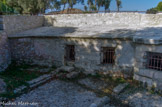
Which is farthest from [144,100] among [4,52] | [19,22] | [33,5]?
[33,5]

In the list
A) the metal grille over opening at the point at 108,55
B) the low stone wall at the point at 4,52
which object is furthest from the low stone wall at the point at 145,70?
the low stone wall at the point at 4,52

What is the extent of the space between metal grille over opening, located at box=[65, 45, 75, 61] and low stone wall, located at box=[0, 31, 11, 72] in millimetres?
3787

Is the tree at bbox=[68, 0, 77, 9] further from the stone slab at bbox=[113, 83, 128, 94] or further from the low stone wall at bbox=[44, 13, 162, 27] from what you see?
the stone slab at bbox=[113, 83, 128, 94]

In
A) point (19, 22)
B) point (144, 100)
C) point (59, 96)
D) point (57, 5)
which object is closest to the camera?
point (144, 100)

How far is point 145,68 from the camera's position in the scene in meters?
6.12

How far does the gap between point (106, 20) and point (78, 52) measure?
3.59m

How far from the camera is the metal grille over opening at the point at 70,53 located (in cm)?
837

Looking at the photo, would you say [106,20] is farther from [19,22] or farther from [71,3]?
[71,3]

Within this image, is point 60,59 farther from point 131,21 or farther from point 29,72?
point 131,21

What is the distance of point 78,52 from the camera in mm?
7875

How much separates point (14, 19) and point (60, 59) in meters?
4.20

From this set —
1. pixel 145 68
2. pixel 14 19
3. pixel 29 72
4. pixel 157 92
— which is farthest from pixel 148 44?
pixel 14 19

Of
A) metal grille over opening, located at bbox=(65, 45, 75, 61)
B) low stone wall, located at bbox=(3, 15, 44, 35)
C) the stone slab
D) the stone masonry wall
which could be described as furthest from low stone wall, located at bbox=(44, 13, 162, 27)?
the stone slab

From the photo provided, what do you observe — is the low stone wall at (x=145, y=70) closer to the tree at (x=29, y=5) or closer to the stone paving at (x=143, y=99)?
the stone paving at (x=143, y=99)
